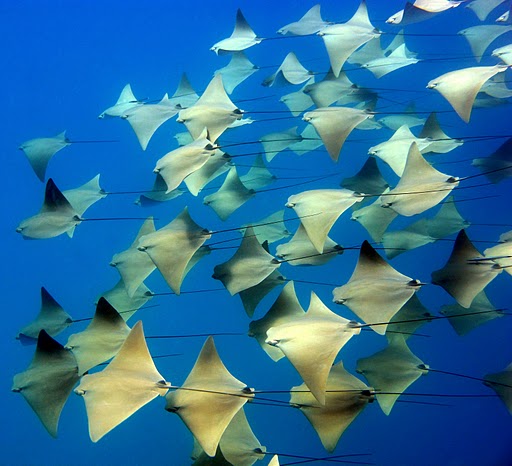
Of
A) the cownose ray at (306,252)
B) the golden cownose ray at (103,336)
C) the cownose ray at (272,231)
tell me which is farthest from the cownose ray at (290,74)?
the golden cownose ray at (103,336)

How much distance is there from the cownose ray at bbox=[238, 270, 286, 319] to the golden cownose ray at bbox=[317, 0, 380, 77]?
1.64 metres

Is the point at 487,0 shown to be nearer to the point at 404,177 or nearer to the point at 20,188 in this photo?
the point at 404,177

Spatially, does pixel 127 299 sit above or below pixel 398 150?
below

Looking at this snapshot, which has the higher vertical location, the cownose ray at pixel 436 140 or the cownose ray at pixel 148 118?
the cownose ray at pixel 148 118

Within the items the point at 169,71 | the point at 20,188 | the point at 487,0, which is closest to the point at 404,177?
the point at 487,0

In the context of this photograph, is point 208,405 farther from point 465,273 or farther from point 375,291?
point 465,273

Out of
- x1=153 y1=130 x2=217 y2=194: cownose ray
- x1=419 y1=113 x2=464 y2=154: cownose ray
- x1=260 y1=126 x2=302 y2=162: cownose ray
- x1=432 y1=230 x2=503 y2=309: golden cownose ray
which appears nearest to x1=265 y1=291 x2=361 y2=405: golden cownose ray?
x1=432 y1=230 x2=503 y2=309: golden cownose ray

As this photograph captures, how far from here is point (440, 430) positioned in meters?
4.29

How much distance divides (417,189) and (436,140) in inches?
30.7

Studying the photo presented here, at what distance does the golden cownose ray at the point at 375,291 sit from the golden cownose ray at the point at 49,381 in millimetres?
1282

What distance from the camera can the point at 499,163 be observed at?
125 inches

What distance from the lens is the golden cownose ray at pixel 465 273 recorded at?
2.27 metres

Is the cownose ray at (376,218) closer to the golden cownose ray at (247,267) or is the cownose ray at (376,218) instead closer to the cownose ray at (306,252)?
the cownose ray at (306,252)

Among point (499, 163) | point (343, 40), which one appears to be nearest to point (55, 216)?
point (343, 40)
